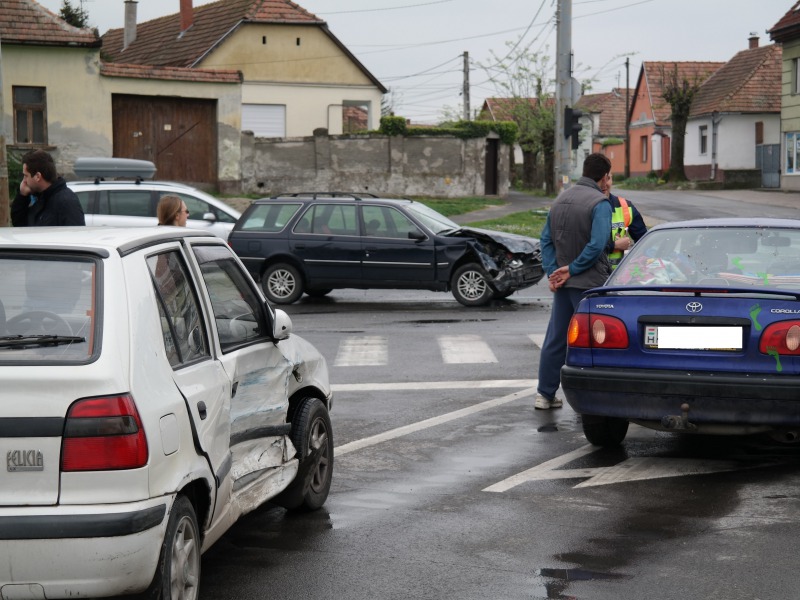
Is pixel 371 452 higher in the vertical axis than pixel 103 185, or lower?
lower

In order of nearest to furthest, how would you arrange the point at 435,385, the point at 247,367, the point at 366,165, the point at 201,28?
the point at 247,367 → the point at 435,385 → the point at 366,165 → the point at 201,28

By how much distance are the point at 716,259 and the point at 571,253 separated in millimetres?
1562

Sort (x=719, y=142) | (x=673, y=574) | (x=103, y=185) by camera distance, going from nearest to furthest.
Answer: (x=673, y=574) < (x=103, y=185) < (x=719, y=142)

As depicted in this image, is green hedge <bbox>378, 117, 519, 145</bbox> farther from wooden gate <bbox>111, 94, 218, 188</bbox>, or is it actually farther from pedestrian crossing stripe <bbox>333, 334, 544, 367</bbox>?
pedestrian crossing stripe <bbox>333, 334, 544, 367</bbox>

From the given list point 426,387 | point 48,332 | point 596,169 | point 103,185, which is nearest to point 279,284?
point 103,185

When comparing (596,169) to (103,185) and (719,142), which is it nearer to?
(103,185)

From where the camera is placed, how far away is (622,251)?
9938 mm

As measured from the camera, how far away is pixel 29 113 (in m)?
33.0

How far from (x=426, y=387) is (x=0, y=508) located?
6.82 meters

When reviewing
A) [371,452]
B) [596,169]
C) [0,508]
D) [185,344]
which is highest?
[596,169]

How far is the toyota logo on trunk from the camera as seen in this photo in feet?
22.4

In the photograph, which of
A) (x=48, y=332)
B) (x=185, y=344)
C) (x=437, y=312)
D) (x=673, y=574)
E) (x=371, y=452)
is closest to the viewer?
(x=48, y=332)

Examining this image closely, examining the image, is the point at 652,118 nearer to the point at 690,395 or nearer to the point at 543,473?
the point at 543,473

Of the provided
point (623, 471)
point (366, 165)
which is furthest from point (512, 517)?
A: point (366, 165)
